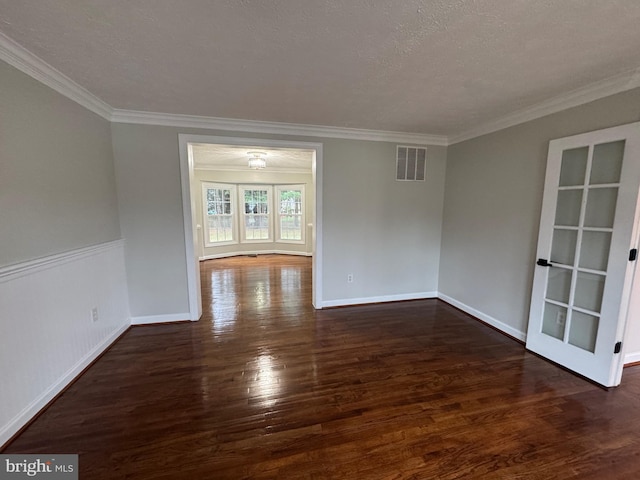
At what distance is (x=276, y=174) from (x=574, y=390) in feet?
22.8

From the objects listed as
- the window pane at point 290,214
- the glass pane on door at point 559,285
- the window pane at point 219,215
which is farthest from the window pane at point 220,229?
the glass pane on door at point 559,285

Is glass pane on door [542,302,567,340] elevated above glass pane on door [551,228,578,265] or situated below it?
below

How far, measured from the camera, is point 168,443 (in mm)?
1600

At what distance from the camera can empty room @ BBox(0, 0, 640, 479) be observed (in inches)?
58.6

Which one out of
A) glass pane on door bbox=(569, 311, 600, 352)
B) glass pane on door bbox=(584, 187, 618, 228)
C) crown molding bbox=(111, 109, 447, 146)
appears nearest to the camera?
glass pane on door bbox=(584, 187, 618, 228)

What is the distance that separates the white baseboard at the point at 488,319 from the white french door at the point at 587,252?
206mm

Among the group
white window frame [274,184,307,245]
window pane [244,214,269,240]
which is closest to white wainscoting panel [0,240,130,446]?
window pane [244,214,269,240]

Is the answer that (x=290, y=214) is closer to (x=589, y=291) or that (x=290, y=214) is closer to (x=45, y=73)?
(x=45, y=73)

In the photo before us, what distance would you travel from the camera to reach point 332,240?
3643 mm

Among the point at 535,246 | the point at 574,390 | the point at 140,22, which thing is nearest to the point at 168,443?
the point at 140,22

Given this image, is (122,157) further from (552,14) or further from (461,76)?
(552,14)

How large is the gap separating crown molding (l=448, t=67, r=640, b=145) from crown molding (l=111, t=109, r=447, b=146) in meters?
0.80

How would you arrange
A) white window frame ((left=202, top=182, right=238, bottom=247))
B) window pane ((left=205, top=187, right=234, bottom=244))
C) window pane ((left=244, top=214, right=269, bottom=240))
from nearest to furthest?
white window frame ((left=202, top=182, right=238, bottom=247))
window pane ((left=205, top=187, right=234, bottom=244))
window pane ((left=244, top=214, right=269, bottom=240))

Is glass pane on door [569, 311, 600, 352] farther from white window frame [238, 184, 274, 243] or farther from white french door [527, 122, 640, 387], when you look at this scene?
white window frame [238, 184, 274, 243]
